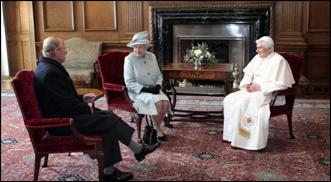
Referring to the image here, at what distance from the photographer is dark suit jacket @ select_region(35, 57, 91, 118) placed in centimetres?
301

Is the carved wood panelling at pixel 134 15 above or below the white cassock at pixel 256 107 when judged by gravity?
above

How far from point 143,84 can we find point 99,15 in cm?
363

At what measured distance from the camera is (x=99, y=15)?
7590mm

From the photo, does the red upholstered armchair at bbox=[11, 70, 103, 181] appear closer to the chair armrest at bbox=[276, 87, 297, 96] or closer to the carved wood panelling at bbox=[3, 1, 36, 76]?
the chair armrest at bbox=[276, 87, 297, 96]

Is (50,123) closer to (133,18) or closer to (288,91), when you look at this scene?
(288,91)

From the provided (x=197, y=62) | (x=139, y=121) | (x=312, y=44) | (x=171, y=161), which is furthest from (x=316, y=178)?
(x=312, y=44)

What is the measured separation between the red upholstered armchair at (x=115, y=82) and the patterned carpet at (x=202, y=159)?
494mm

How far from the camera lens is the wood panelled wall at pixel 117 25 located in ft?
22.0

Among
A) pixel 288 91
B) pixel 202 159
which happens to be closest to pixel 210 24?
pixel 288 91

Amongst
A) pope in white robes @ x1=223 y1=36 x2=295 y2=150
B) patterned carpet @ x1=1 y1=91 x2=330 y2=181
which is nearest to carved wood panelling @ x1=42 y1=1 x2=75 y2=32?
patterned carpet @ x1=1 y1=91 x2=330 y2=181

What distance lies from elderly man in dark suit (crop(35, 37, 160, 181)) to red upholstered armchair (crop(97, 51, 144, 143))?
97cm

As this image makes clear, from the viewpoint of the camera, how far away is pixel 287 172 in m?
3.39

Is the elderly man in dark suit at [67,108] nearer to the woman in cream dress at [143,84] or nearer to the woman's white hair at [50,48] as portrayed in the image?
the woman's white hair at [50,48]

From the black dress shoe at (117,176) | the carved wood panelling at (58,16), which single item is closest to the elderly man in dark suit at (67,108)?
the black dress shoe at (117,176)
